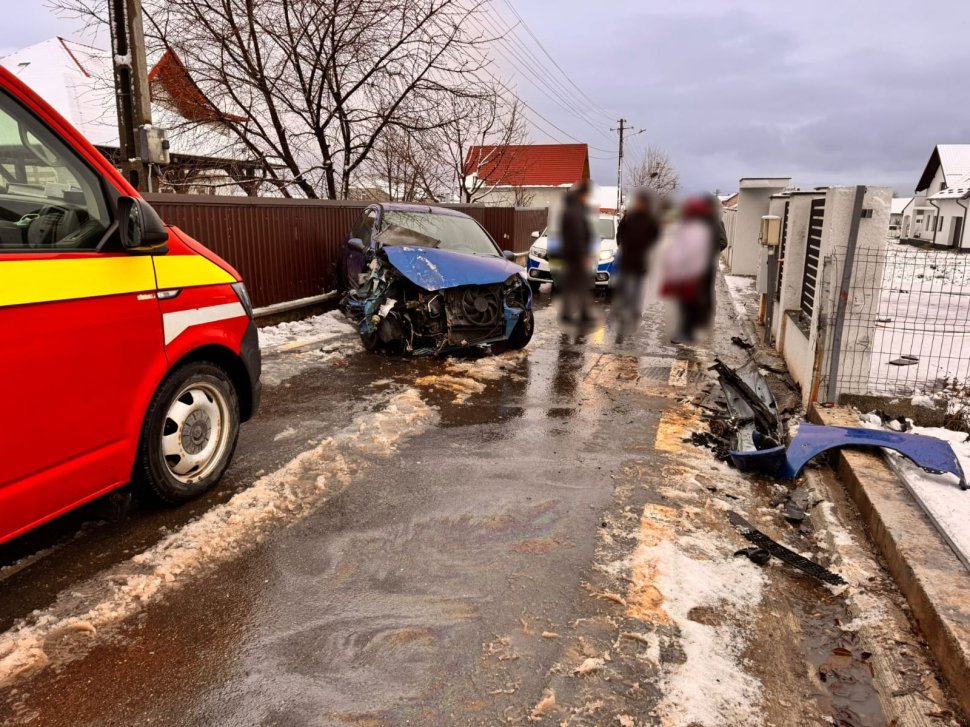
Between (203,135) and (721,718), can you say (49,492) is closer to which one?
(721,718)

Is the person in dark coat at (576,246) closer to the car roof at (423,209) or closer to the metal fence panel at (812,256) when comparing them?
the car roof at (423,209)

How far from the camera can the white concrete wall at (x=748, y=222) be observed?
46.4 inches

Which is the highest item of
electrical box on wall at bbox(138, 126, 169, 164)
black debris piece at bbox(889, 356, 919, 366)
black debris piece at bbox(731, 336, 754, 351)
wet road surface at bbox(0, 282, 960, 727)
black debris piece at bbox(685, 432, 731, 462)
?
electrical box on wall at bbox(138, 126, 169, 164)

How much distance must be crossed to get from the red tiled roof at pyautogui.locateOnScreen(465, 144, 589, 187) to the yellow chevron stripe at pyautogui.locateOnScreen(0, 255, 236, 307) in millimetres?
1991

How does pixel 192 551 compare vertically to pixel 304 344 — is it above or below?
below

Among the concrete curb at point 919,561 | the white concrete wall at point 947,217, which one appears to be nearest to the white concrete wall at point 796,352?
the concrete curb at point 919,561

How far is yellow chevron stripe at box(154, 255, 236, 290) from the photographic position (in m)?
3.58

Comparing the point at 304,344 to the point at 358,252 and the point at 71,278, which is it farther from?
the point at 71,278

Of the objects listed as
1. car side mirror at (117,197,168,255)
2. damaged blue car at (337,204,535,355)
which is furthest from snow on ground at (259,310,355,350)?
car side mirror at (117,197,168,255)

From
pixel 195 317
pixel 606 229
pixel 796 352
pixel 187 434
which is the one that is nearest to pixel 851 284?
pixel 796 352

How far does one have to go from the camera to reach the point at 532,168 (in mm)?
1207

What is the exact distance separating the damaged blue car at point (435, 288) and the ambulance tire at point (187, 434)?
2.57 metres

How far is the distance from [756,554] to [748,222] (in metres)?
2.36

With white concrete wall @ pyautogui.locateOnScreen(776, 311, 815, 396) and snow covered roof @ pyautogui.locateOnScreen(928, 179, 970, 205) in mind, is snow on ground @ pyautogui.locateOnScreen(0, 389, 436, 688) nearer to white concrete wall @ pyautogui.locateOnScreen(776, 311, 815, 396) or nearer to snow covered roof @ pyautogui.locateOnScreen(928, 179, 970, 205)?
white concrete wall @ pyautogui.locateOnScreen(776, 311, 815, 396)
